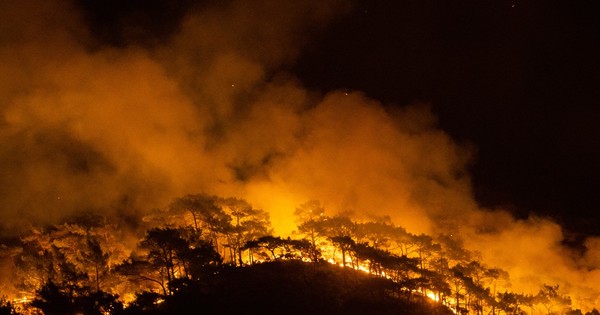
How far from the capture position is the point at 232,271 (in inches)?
1495

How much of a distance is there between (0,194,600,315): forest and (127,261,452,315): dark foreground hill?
0.26 feet

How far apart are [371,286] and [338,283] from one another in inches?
99.6

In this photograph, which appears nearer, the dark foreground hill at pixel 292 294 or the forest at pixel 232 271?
the dark foreground hill at pixel 292 294

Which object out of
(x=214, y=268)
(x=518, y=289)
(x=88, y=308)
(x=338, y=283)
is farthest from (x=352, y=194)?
(x=88, y=308)

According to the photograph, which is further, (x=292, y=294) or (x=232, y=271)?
(x=232, y=271)

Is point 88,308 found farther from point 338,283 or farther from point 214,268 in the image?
point 338,283

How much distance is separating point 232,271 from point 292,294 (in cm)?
530

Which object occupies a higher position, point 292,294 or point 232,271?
point 232,271

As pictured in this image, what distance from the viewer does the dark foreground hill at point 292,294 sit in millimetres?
30359

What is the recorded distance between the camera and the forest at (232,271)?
31.3 meters

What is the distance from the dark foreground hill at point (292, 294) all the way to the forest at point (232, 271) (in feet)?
0.26

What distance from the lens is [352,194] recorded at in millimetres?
72438

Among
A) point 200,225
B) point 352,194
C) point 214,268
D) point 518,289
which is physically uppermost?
point 352,194

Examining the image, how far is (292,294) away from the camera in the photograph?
3516 centimetres
